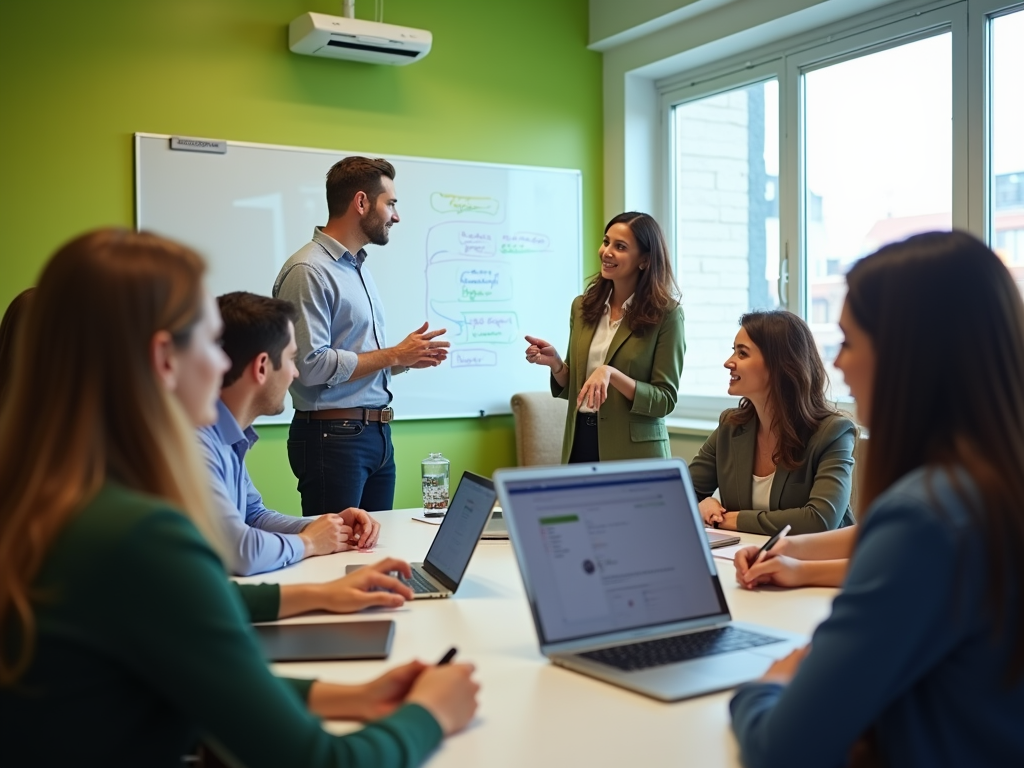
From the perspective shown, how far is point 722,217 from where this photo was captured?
468 centimetres

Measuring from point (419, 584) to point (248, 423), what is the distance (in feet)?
1.90

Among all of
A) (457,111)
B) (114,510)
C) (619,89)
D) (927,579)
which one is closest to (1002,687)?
(927,579)

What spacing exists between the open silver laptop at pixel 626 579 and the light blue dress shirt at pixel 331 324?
1644 millimetres

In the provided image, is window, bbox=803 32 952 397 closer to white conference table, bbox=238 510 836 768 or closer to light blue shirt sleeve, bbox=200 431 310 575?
white conference table, bbox=238 510 836 768

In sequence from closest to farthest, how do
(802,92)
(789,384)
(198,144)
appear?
(789,384), (198,144), (802,92)

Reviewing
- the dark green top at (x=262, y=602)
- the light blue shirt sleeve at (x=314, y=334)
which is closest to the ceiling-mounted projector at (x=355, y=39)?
the light blue shirt sleeve at (x=314, y=334)

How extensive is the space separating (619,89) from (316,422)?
253cm

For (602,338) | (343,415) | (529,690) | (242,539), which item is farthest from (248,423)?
(602,338)

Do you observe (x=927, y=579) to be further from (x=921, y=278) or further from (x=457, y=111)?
(x=457, y=111)

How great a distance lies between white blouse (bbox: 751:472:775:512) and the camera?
2.48 meters

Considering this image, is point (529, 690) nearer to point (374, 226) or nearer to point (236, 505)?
point (236, 505)

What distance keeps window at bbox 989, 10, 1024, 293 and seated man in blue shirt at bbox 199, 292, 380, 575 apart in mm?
2429

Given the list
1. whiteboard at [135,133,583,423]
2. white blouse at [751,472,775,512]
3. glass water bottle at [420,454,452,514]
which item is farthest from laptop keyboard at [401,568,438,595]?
whiteboard at [135,133,583,423]

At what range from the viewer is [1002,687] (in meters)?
0.91
